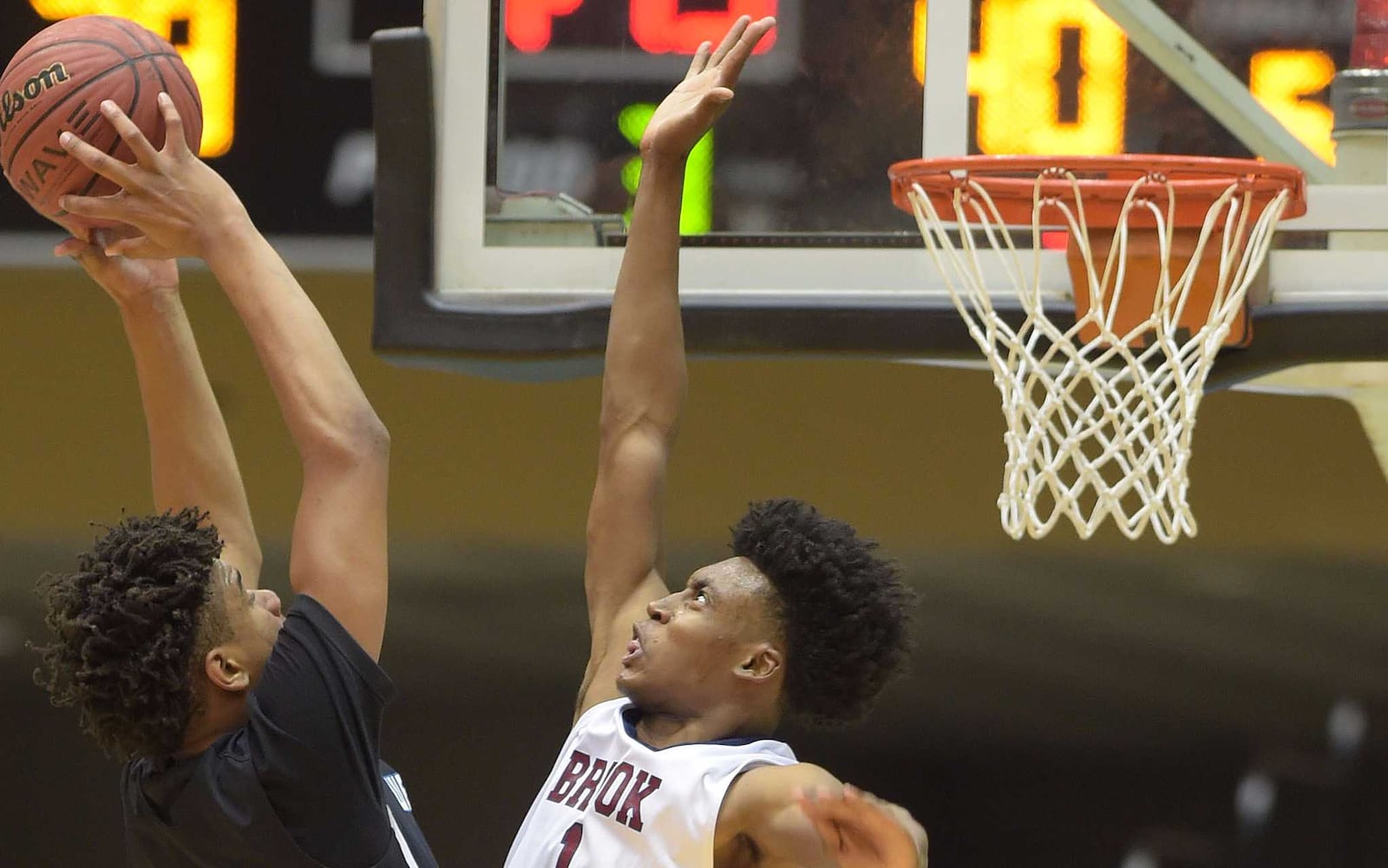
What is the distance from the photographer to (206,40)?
178 inches

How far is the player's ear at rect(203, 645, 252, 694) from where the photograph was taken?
1.63 m


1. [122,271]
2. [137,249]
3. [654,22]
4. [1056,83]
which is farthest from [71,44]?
[1056,83]

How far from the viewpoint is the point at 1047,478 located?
2668 millimetres

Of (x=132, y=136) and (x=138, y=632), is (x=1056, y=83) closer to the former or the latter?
(x=132, y=136)

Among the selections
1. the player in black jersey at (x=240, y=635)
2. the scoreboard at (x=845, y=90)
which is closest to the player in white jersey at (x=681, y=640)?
the player in black jersey at (x=240, y=635)

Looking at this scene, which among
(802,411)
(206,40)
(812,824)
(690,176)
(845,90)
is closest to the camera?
(812,824)

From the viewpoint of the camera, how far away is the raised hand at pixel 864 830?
4.48ft

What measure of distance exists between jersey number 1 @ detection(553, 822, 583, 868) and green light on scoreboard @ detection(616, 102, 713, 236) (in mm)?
1554

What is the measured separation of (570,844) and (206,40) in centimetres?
324

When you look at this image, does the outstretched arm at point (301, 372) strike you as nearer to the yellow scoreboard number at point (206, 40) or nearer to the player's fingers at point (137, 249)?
the player's fingers at point (137, 249)

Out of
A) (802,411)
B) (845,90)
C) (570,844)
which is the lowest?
(570,844)

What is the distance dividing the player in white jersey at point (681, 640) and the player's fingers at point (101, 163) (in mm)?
609

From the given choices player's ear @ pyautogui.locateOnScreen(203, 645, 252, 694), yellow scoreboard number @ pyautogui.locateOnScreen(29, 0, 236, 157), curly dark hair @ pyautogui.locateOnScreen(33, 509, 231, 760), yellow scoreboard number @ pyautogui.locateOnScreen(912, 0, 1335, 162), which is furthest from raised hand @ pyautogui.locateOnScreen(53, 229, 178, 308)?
yellow scoreboard number @ pyautogui.locateOnScreen(29, 0, 236, 157)

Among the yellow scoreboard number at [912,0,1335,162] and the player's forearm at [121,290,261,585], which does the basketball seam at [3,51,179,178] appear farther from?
the yellow scoreboard number at [912,0,1335,162]
